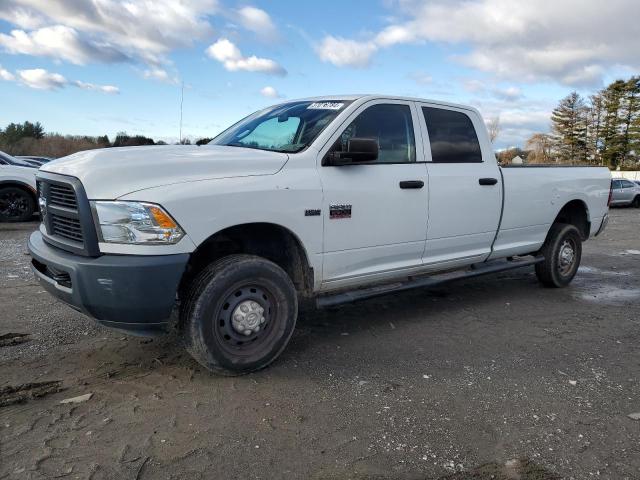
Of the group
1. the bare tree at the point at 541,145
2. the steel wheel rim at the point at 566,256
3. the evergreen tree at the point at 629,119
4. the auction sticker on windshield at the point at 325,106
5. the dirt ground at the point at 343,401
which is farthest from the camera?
the bare tree at the point at 541,145

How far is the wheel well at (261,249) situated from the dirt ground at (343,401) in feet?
2.11

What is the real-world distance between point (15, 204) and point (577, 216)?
11.0m

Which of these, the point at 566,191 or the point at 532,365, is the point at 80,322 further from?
the point at 566,191

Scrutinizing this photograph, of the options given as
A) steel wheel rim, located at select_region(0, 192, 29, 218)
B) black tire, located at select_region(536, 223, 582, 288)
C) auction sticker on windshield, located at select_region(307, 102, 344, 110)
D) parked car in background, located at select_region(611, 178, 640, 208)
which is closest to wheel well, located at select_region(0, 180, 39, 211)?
steel wheel rim, located at select_region(0, 192, 29, 218)

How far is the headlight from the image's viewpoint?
10.5 ft

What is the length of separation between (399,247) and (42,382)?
2884mm

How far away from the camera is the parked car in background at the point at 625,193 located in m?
25.0

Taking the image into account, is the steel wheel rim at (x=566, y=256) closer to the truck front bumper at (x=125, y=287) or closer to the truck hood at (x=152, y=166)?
the truck hood at (x=152, y=166)

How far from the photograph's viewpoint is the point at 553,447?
2.89m

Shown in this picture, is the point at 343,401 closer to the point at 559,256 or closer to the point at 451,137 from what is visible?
the point at 451,137

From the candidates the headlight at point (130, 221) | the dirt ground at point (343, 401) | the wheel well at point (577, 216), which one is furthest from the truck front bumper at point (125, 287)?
the wheel well at point (577, 216)

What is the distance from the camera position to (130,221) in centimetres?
321

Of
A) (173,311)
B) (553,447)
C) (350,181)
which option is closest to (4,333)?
(173,311)

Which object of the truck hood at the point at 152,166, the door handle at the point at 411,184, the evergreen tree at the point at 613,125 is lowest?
the door handle at the point at 411,184
